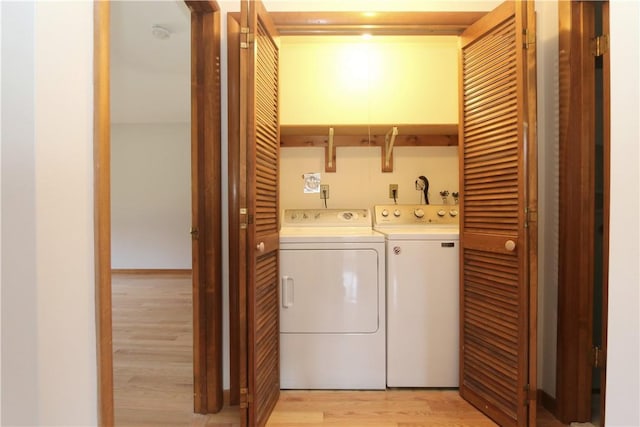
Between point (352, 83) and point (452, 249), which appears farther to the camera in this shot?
point (352, 83)

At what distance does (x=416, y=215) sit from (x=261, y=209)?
1.22m

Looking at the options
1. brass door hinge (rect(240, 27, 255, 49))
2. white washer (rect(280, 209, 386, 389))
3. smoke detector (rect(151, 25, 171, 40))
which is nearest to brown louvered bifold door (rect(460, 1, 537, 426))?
white washer (rect(280, 209, 386, 389))

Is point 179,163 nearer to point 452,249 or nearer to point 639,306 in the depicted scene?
point 452,249

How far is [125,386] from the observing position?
6.01 feet

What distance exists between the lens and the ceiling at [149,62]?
6.88 feet

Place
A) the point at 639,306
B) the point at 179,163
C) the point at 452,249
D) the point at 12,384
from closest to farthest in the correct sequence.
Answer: the point at 12,384, the point at 639,306, the point at 452,249, the point at 179,163

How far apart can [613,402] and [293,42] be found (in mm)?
2342

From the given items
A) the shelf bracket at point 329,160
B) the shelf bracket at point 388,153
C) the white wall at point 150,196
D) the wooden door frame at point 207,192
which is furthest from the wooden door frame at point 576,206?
the white wall at point 150,196

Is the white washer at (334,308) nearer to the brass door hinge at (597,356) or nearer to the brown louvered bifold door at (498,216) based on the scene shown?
the brown louvered bifold door at (498,216)

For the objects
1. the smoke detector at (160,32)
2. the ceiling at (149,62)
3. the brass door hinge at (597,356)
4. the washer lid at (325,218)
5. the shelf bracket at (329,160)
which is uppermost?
the ceiling at (149,62)

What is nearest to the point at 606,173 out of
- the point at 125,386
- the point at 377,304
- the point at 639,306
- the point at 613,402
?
the point at 639,306

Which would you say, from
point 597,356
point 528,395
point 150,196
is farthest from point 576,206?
point 150,196

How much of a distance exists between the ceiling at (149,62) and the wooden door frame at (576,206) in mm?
2082

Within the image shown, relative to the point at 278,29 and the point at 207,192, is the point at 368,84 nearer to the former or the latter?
the point at 278,29
